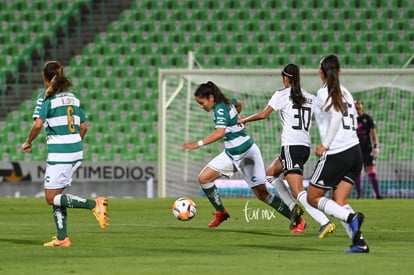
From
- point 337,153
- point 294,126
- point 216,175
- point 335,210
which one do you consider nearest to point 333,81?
point 337,153

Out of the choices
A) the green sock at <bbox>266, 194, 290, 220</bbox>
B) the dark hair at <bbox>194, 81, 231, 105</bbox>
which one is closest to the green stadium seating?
the green sock at <bbox>266, 194, 290, 220</bbox>

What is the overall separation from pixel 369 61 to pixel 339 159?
19.1 metres

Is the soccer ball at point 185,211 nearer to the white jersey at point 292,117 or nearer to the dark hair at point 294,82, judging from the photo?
the white jersey at point 292,117

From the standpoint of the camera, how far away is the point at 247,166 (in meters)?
15.0

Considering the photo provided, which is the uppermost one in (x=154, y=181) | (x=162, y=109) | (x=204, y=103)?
(x=204, y=103)

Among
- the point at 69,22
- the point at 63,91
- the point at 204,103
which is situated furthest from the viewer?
the point at 69,22

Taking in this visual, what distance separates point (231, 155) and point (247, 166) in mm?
270

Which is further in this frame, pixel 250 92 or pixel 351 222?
pixel 250 92

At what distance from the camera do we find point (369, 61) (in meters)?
29.6

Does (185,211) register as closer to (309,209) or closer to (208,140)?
(208,140)

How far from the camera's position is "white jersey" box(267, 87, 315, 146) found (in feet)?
45.9

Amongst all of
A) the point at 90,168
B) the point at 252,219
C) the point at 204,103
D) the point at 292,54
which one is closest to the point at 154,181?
the point at 90,168

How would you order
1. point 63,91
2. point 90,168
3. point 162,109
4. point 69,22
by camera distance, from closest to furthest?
point 63,91, point 162,109, point 90,168, point 69,22

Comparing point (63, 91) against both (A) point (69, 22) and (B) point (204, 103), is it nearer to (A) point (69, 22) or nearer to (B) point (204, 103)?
(B) point (204, 103)
